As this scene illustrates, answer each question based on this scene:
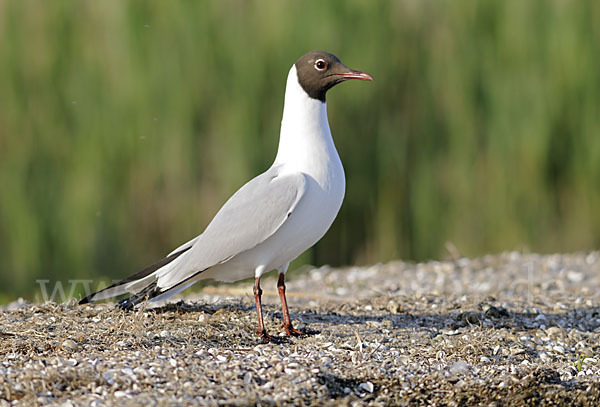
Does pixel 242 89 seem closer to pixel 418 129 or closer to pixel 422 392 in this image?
pixel 418 129

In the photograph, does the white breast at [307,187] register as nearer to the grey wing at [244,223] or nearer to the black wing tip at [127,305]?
the grey wing at [244,223]

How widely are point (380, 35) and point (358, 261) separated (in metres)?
1.98

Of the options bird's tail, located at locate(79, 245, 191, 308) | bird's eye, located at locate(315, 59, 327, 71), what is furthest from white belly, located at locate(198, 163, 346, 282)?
bird's eye, located at locate(315, 59, 327, 71)

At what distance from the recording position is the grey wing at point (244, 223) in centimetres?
371

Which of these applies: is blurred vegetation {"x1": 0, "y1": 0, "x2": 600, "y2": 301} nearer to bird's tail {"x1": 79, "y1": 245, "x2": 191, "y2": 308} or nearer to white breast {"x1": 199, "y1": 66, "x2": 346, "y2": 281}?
bird's tail {"x1": 79, "y1": 245, "x2": 191, "y2": 308}

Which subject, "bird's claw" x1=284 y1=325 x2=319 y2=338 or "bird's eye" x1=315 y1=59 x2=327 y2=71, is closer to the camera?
"bird's claw" x1=284 y1=325 x2=319 y2=338

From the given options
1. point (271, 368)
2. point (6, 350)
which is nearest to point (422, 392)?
point (271, 368)

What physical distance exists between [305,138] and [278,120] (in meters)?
3.22

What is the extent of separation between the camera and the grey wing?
371 cm

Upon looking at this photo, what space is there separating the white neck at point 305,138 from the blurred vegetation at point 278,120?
2958mm

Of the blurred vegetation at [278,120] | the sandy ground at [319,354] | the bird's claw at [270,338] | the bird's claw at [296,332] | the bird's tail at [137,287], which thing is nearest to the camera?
the sandy ground at [319,354]

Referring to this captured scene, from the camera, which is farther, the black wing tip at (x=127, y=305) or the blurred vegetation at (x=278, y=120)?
the blurred vegetation at (x=278, y=120)

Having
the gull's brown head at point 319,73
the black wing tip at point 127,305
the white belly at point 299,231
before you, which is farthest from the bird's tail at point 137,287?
Answer: the gull's brown head at point 319,73

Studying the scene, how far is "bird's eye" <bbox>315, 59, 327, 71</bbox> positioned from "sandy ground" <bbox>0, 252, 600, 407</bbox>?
1256 millimetres
